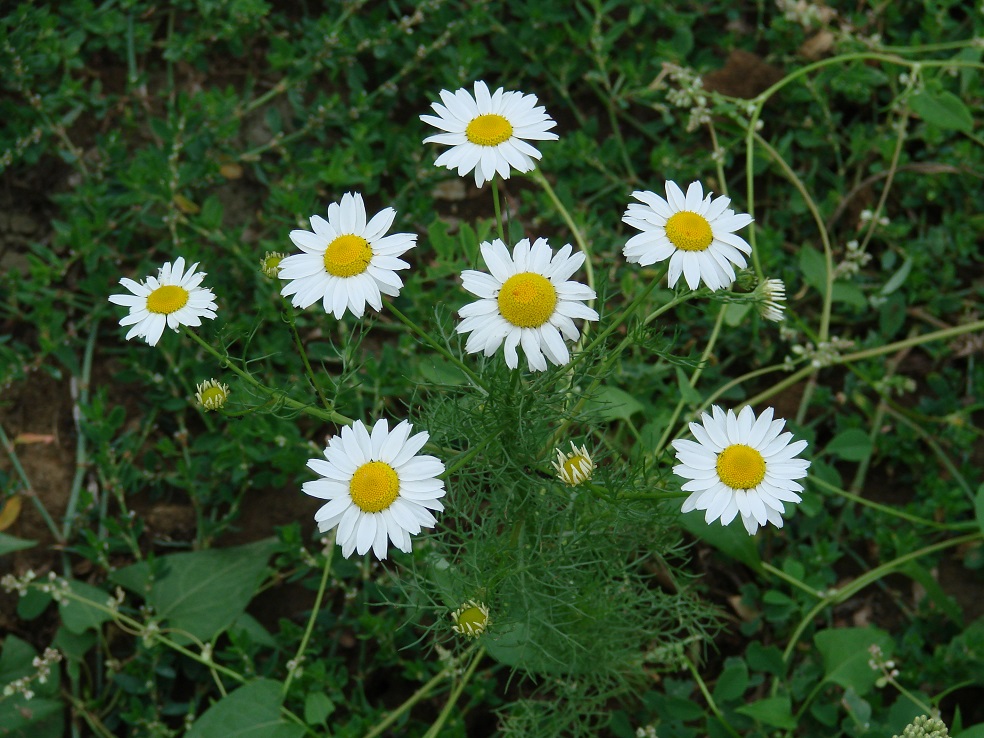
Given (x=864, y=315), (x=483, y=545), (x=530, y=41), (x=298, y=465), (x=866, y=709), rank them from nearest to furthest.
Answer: (x=483, y=545), (x=866, y=709), (x=298, y=465), (x=864, y=315), (x=530, y=41)

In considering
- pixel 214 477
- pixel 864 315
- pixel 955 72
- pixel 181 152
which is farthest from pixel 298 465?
pixel 955 72

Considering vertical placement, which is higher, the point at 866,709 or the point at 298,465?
the point at 298,465

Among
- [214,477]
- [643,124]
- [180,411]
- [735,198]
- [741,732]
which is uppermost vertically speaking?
[643,124]

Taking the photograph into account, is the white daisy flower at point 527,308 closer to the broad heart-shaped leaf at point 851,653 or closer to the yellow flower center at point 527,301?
the yellow flower center at point 527,301

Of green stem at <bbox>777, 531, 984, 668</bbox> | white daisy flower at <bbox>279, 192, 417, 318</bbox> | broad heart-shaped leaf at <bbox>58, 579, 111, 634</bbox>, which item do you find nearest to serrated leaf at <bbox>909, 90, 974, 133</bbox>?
green stem at <bbox>777, 531, 984, 668</bbox>

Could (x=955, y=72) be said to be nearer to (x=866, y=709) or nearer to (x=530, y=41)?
(x=530, y=41)

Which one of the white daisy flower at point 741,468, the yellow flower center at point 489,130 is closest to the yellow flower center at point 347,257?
the yellow flower center at point 489,130
